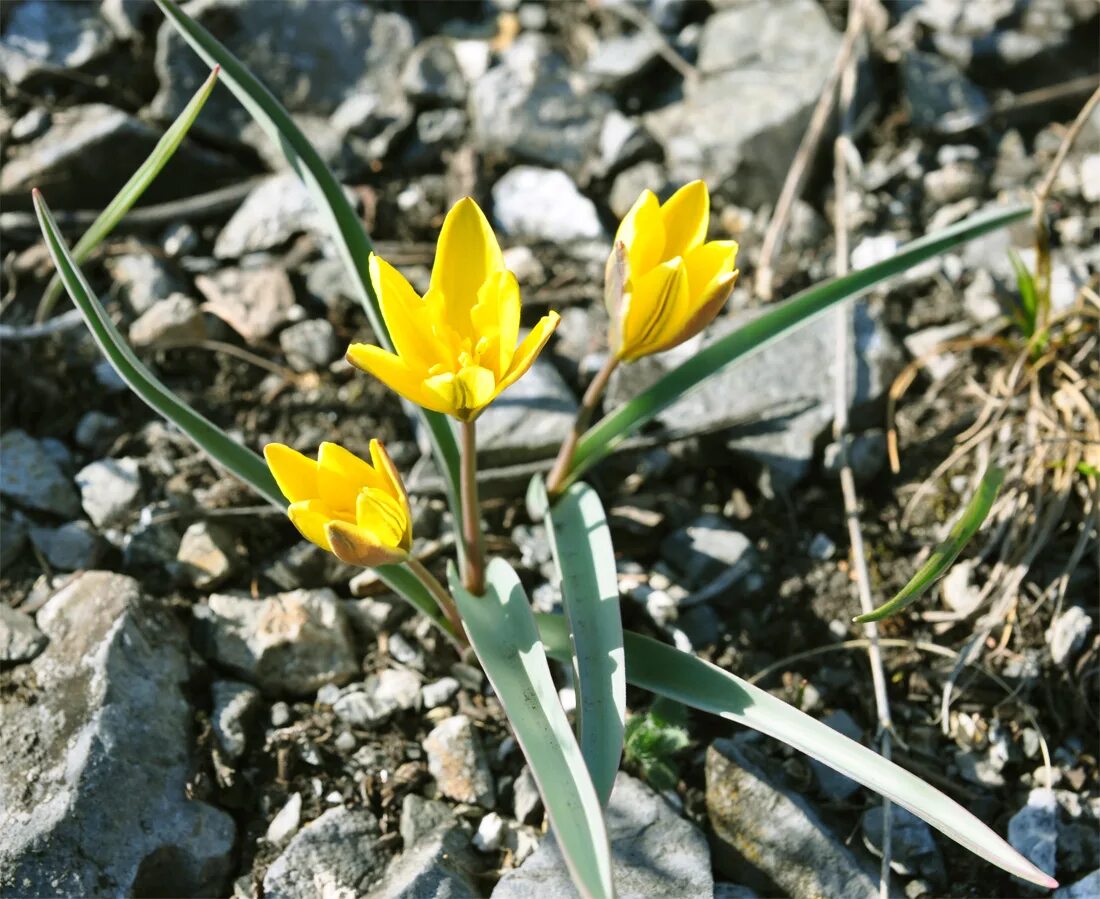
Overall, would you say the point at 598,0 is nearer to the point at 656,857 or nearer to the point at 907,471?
the point at 907,471

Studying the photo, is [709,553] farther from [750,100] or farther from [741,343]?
[750,100]

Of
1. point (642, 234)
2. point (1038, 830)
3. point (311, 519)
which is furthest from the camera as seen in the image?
point (1038, 830)

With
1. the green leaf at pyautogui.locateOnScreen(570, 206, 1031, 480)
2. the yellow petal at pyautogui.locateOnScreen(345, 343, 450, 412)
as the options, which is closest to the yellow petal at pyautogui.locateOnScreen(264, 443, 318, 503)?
the yellow petal at pyautogui.locateOnScreen(345, 343, 450, 412)

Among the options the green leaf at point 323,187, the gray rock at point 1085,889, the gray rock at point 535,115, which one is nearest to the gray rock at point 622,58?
the gray rock at point 535,115

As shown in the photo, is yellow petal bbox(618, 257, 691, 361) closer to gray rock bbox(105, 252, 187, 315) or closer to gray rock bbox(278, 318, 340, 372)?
gray rock bbox(278, 318, 340, 372)

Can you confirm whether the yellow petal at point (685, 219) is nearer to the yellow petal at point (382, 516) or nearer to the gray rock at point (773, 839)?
the yellow petal at point (382, 516)

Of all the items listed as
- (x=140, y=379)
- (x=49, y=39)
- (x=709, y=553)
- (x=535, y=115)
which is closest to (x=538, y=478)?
(x=709, y=553)
